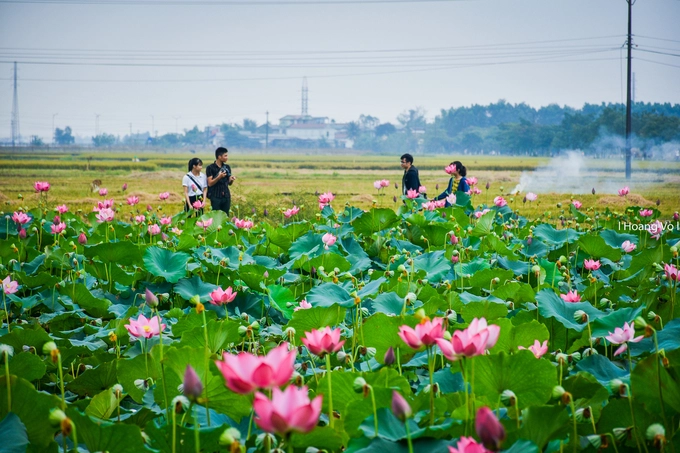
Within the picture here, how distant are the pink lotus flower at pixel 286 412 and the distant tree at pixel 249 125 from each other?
103908 mm

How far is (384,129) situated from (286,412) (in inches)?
3873

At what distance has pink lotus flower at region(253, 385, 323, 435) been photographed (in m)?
0.90

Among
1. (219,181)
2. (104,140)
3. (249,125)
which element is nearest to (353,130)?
(249,125)

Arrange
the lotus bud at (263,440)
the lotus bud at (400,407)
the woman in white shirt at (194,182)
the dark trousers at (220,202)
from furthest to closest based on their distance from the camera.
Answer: the dark trousers at (220,202)
the woman in white shirt at (194,182)
the lotus bud at (263,440)
the lotus bud at (400,407)

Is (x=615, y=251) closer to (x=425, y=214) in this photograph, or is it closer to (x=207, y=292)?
(x=425, y=214)

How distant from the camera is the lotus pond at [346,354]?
120cm

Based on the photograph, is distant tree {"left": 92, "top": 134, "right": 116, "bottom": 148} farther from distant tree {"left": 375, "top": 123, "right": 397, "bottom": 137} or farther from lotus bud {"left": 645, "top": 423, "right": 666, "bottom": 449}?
lotus bud {"left": 645, "top": 423, "right": 666, "bottom": 449}

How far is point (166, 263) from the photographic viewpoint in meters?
2.93

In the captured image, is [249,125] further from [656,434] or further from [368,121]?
[656,434]

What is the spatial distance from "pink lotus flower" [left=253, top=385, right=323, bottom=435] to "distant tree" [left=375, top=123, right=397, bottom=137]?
9711 cm

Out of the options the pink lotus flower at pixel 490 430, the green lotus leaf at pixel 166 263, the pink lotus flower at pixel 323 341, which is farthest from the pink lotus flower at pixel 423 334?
the green lotus leaf at pixel 166 263

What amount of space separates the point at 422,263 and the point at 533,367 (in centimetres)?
153

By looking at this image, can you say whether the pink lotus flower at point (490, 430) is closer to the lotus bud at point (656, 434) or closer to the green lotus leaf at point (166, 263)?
the lotus bud at point (656, 434)

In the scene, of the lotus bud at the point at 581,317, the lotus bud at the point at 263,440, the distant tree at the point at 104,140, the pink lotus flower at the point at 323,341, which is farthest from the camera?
the distant tree at the point at 104,140
